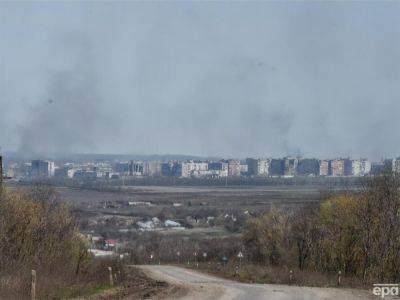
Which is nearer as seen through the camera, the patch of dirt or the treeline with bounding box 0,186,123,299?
the treeline with bounding box 0,186,123,299

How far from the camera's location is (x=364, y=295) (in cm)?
2361

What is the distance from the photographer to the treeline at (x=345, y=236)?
3734 cm

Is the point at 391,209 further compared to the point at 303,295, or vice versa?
the point at 391,209

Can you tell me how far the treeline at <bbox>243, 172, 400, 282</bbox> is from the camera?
37.3m

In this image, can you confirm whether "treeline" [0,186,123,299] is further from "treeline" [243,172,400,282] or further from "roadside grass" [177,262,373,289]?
"treeline" [243,172,400,282]

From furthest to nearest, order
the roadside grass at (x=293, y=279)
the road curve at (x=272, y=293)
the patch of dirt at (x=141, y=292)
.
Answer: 1. the roadside grass at (x=293, y=279)
2. the road curve at (x=272, y=293)
3. the patch of dirt at (x=141, y=292)

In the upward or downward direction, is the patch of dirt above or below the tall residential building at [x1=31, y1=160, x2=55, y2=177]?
below

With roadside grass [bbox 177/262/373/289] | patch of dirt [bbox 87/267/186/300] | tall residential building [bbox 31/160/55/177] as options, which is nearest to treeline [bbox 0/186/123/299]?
patch of dirt [bbox 87/267/186/300]

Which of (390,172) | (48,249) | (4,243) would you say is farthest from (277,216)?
(4,243)

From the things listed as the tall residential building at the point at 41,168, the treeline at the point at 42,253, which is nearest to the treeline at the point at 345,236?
the treeline at the point at 42,253

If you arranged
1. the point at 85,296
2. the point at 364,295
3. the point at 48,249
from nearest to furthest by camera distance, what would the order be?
the point at 85,296
the point at 364,295
the point at 48,249

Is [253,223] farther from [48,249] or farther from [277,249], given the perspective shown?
[48,249]

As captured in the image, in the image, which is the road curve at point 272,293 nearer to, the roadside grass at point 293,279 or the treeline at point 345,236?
the roadside grass at point 293,279

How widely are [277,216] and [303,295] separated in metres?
39.3
